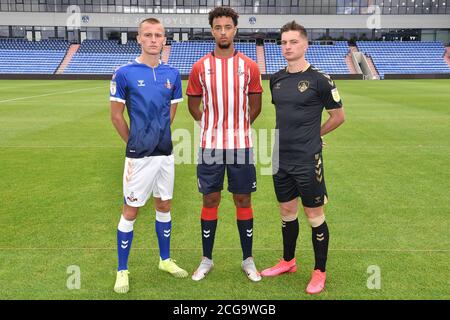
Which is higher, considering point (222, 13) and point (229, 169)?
point (222, 13)

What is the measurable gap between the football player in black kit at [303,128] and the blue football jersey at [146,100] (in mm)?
904

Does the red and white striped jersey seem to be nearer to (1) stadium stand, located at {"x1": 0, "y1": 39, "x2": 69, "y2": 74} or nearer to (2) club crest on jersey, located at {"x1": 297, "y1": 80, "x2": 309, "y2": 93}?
(2) club crest on jersey, located at {"x1": 297, "y1": 80, "x2": 309, "y2": 93}

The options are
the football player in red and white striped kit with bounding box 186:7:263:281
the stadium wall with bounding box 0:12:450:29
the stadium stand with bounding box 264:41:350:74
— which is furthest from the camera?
the stadium wall with bounding box 0:12:450:29

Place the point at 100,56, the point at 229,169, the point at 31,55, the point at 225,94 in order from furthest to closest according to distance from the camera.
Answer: the point at 100,56 → the point at 31,55 → the point at 229,169 → the point at 225,94

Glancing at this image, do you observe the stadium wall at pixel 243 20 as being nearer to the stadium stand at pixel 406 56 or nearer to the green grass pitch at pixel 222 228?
the stadium stand at pixel 406 56

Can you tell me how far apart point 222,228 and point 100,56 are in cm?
Answer: 4385

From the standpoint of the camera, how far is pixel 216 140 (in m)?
3.86

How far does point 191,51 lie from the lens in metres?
46.4

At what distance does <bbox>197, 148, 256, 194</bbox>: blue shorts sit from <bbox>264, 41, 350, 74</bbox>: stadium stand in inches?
1544

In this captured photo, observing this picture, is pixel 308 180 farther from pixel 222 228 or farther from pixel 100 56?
pixel 100 56

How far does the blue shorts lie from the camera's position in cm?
386

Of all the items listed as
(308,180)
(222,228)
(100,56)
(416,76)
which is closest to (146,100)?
(308,180)

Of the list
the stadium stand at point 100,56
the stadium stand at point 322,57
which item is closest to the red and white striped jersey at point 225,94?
the stadium stand at point 322,57

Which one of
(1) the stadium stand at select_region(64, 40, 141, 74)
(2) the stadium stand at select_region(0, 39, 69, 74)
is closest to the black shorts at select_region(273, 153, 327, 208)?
(1) the stadium stand at select_region(64, 40, 141, 74)
